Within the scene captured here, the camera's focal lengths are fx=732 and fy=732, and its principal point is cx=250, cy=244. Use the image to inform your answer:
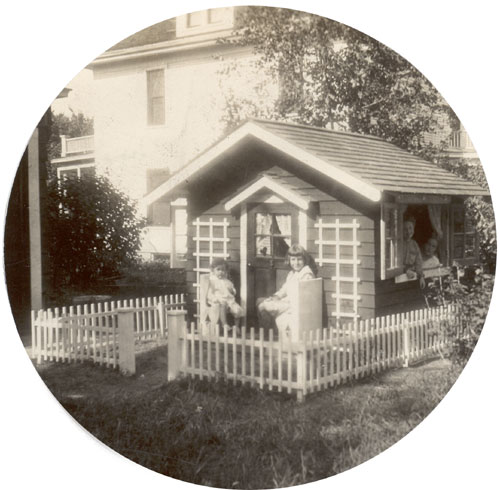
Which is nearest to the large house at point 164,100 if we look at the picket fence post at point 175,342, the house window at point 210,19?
the house window at point 210,19

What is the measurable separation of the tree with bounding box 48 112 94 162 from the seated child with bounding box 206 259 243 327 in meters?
0.89

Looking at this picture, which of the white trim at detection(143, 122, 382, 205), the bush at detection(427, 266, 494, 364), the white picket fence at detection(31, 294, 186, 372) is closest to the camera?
the white trim at detection(143, 122, 382, 205)

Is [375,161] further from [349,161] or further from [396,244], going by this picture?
[396,244]

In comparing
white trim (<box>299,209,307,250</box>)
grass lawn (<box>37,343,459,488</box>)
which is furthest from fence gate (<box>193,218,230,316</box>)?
grass lawn (<box>37,343,459,488</box>)

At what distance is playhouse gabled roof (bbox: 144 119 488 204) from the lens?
3168mm

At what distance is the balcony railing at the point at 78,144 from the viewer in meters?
3.45

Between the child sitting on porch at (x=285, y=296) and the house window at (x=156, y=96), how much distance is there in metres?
0.86

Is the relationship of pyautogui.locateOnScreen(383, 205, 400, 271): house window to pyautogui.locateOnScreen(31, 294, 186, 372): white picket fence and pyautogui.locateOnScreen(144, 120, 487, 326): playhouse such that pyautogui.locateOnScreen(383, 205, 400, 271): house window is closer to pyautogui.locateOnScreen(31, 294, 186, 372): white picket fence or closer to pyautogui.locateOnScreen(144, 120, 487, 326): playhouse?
pyautogui.locateOnScreen(144, 120, 487, 326): playhouse

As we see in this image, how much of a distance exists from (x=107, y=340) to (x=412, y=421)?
1.49 m

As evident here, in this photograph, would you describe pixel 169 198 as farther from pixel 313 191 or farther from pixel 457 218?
pixel 457 218

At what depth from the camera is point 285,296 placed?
3273 mm

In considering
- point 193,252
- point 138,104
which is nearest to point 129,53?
point 138,104

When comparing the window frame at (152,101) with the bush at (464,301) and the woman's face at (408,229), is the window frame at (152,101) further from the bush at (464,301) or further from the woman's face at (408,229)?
the bush at (464,301)

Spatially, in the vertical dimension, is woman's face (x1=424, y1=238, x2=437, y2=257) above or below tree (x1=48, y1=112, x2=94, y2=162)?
below
